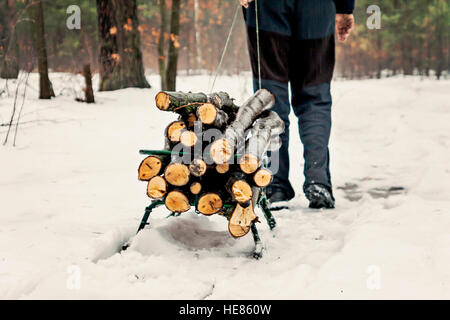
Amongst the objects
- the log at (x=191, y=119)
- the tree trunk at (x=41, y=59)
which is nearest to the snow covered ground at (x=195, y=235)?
the log at (x=191, y=119)

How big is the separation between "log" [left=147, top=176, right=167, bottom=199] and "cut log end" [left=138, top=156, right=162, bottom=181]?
6 cm

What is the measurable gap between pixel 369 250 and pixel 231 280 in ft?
2.15

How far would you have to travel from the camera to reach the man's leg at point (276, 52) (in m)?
2.91

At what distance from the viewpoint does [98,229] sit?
2.29 metres

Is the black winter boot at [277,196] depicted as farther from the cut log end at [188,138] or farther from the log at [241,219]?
the cut log end at [188,138]

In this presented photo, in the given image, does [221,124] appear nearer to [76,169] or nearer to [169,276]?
[169,276]

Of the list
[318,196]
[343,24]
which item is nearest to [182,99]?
[318,196]

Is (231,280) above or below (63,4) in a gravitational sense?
below

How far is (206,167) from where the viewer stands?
79.5 inches

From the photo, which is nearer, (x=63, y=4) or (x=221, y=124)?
(x=221, y=124)

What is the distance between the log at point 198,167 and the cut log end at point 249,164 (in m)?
0.17
